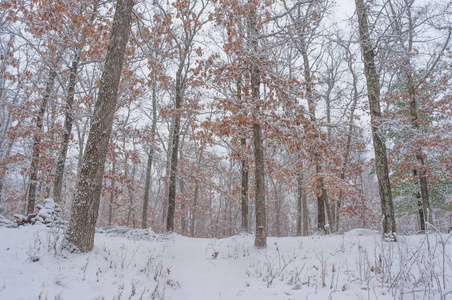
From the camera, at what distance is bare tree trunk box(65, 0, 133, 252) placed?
5172 millimetres

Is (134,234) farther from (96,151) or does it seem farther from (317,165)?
(317,165)

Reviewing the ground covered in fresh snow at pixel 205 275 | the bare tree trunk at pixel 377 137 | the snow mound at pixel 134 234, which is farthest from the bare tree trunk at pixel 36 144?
the bare tree trunk at pixel 377 137

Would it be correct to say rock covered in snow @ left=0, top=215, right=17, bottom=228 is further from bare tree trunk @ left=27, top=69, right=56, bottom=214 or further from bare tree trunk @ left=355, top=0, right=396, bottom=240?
bare tree trunk @ left=355, top=0, right=396, bottom=240

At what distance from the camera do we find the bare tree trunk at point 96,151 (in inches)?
204

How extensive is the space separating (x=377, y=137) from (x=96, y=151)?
27.7ft

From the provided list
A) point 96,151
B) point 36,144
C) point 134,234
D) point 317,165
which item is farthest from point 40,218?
point 317,165

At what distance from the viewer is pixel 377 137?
316 inches

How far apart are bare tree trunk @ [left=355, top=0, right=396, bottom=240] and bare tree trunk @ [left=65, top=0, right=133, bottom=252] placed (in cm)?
711

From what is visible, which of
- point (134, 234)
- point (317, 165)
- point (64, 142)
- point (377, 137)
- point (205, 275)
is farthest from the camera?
point (64, 142)

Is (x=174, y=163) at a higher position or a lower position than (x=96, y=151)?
higher

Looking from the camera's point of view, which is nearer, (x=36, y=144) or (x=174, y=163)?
(x=36, y=144)

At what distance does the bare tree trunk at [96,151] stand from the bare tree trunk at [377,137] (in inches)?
280

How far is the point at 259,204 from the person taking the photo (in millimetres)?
8414

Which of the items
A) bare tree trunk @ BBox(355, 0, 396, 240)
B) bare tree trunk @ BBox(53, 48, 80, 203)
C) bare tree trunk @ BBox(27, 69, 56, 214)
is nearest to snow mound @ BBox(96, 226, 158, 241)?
bare tree trunk @ BBox(53, 48, 80, 203)
